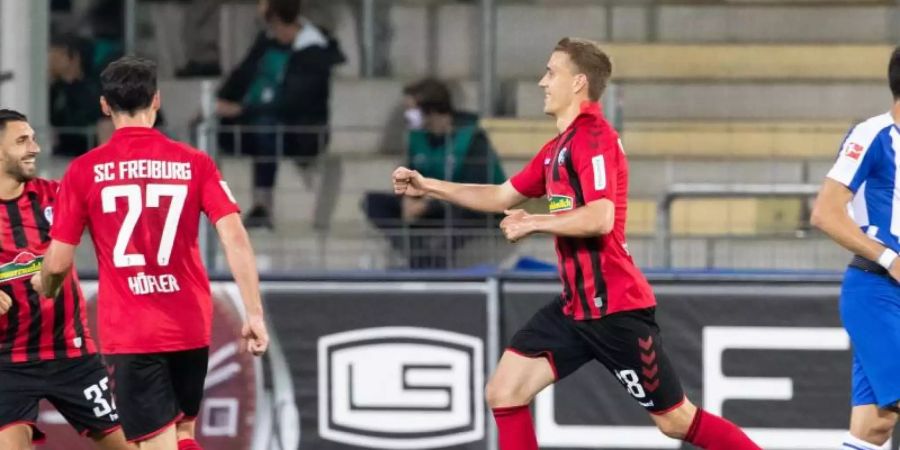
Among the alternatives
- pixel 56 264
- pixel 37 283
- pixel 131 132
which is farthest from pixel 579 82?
pixel 37 283

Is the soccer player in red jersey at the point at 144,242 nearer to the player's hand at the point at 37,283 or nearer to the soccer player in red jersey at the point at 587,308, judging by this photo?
the player's hand at the point at 37,283

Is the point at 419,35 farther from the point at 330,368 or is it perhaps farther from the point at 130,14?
the point at 330,368

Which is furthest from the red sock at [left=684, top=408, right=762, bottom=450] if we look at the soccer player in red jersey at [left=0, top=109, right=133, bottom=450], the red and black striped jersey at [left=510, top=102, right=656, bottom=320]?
the soccer player in red jersey at [left=0, top=109, right=133, bottom=450]

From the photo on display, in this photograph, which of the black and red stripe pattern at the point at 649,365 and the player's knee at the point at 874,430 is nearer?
the player's knee at the point at 874,430

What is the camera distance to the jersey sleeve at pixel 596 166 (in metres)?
6.94

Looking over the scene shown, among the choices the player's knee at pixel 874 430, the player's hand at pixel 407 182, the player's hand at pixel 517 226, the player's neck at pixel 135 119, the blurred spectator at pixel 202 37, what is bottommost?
the player's knee at pixel 874 430

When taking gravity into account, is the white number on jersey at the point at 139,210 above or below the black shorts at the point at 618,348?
above

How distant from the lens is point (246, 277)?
22.1 ft

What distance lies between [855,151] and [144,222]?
8.87 feet

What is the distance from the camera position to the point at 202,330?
Answer: 275 inches

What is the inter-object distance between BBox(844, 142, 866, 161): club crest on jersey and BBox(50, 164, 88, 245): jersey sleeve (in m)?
2.90

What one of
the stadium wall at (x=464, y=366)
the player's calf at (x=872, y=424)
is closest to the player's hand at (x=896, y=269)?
the player's calf at (x=872, y=424)

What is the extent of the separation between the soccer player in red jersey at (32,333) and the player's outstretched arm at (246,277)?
120 cm

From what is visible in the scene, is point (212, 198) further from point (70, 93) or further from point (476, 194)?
point (70, 93)
